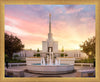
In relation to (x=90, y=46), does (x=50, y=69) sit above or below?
below

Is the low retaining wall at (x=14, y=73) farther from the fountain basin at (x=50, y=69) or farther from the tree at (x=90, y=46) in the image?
the tree at (x=90, y=46)

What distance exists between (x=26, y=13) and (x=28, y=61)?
4310mm

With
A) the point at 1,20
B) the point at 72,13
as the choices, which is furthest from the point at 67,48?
the point at 1,20

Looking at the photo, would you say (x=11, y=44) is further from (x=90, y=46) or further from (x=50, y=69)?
(x=90, y=46)

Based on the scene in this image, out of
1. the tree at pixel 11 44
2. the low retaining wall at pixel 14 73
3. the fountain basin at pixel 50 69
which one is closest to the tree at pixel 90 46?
the fountain basin at pixel 50 69

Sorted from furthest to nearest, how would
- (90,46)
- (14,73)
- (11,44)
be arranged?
(90,46), (11,44), (14,73)

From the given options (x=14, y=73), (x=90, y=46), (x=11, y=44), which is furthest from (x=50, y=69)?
(x=90, y=46)

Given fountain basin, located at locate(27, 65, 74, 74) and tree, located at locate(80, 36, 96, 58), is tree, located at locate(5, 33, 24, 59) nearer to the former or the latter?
fountain basin, located at locate(27, 65, 74, 74)

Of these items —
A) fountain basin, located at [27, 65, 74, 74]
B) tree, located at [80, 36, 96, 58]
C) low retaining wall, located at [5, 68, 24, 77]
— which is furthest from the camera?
tree, located at [80, 36, 96, 58]

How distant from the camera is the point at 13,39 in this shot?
13.2 metres

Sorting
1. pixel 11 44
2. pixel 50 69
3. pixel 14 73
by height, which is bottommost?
pixel 14 73

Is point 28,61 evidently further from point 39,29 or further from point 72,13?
point 72,13

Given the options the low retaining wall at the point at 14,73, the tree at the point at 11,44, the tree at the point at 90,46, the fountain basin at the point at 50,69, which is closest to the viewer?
the low retaining wall at the point at 14,73

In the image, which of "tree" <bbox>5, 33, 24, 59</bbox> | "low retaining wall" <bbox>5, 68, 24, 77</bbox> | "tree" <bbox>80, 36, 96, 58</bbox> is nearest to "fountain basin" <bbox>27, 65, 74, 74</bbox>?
"low retaining wall" <bbox>5, 68, 24, 77</bbox>
